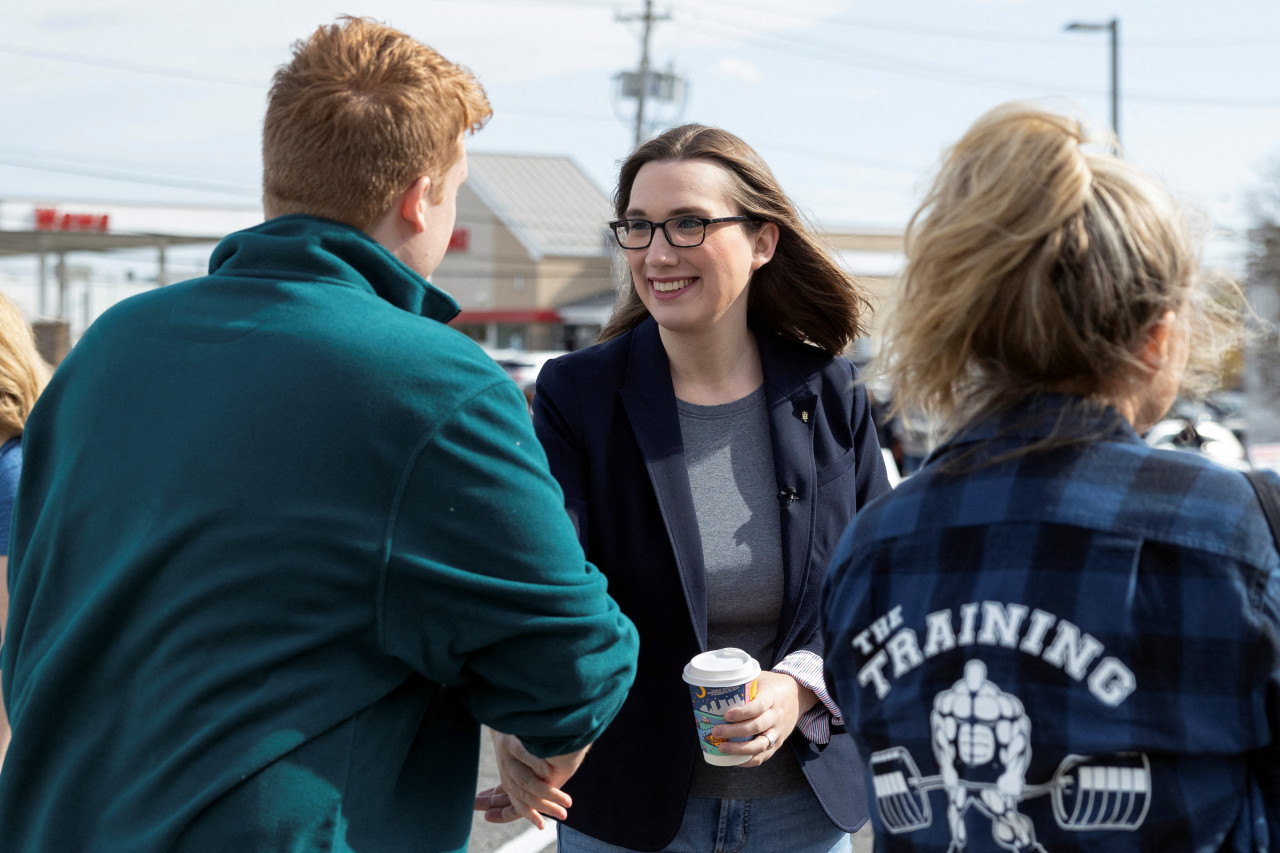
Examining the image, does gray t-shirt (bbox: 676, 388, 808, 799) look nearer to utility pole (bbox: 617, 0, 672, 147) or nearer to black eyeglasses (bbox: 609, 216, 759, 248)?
black eyeglasses (bbox: 609, 216, 759, 248)

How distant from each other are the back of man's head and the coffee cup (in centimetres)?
102

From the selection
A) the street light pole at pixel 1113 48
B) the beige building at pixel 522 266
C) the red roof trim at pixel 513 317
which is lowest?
the red roof trim at pixel 513 317

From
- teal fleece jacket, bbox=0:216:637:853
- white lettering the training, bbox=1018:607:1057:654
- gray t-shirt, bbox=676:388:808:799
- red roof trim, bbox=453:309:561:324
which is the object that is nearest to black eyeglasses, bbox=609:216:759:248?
gray t-shirt, bbox=676:388:808:799

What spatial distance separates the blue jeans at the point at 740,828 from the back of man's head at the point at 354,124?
1437 mm

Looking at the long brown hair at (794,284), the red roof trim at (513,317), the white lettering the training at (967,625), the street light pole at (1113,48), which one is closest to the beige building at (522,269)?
the red roof trim at (513,317)

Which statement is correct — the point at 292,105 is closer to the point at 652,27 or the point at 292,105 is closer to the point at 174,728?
the point at 174,728

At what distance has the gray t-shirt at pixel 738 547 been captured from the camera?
2.49 m

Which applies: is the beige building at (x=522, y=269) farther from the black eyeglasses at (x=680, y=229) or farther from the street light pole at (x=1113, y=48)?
the black eyeglasses at (x=680, y=229)

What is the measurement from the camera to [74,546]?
1.60 metres

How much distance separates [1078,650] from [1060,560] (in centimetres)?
11

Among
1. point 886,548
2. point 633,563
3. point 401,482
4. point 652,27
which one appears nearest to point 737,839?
point 633,563

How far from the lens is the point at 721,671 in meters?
2.18

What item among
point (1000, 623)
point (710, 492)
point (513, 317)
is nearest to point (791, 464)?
point (710, 492)

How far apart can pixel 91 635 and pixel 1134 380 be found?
1.37 meters
